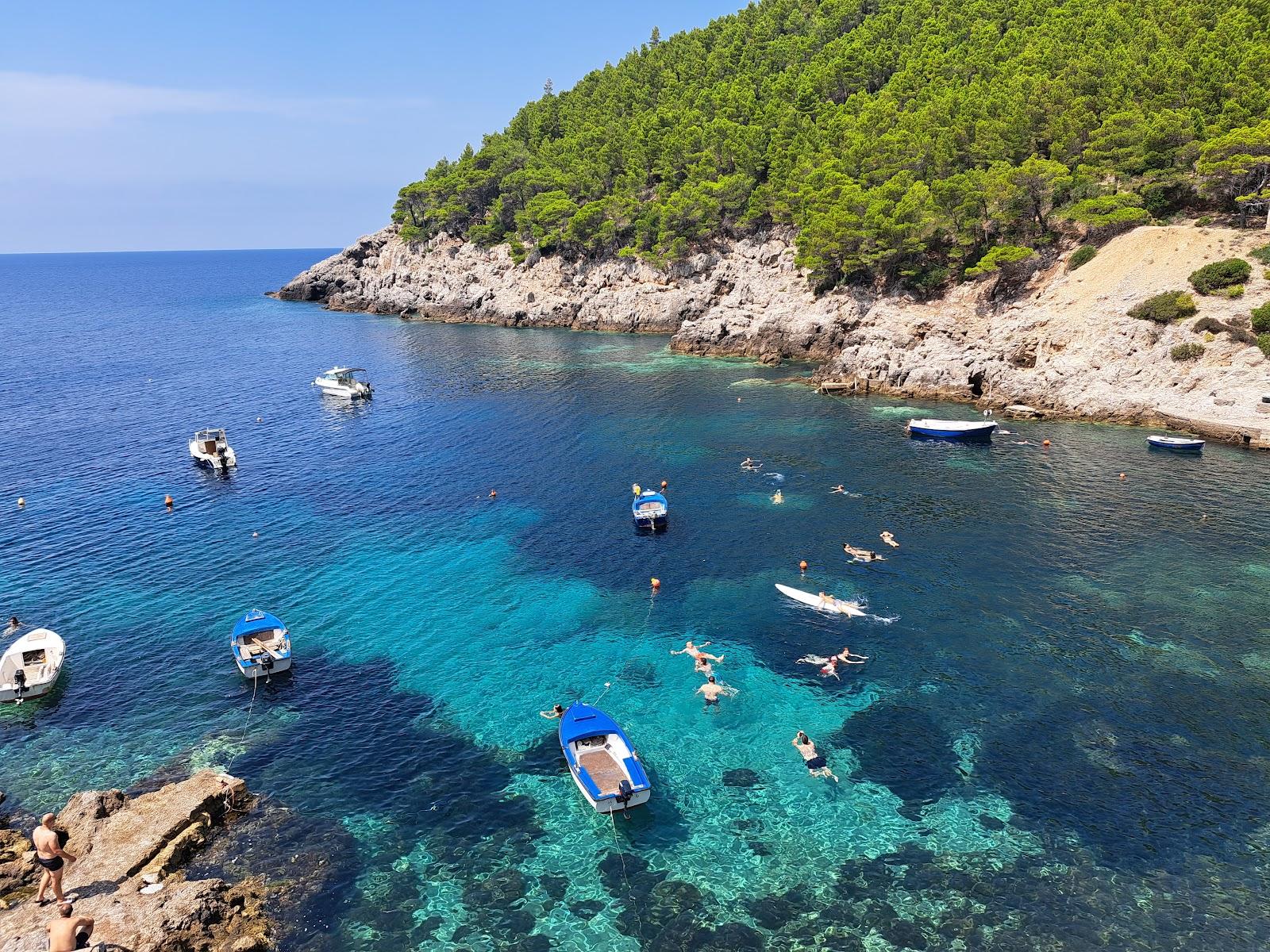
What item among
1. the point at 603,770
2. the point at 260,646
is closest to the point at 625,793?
the point at 603,770

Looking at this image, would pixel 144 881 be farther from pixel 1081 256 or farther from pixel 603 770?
pixel 1081 256

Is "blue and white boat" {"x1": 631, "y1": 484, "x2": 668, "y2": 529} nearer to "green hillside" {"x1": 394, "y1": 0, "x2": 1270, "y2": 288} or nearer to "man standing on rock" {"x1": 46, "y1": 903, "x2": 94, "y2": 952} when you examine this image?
"man standing on rock" {"x1": 46, "y1": 903, "x2": 94, "y2": 952}

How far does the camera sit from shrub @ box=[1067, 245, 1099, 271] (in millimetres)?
83688

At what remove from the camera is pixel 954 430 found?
68625 millimetres

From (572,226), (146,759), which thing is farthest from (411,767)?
(572,226)

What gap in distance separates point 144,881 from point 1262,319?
8805cm

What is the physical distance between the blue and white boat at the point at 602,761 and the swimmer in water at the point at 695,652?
681 centimetres

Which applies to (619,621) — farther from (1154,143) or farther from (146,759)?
(1154,143)

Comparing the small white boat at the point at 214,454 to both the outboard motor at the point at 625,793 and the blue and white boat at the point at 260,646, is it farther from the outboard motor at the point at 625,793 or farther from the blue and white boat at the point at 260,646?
the outboard motor at the point at 625,793

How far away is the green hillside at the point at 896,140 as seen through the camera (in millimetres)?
84562

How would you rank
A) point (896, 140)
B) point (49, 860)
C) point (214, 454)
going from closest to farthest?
1. point (49, 860)
2. point (214, 454)
3. point (896, 140)

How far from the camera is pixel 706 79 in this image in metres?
166

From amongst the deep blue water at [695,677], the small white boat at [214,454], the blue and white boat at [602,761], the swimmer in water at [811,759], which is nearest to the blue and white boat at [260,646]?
the deep blue water at [695,677]

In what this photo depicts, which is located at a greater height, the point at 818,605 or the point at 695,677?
the point at 818,605
